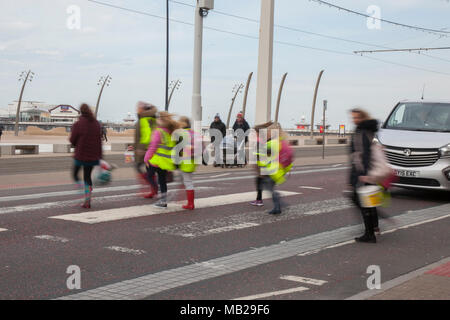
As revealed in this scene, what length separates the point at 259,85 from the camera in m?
23.3

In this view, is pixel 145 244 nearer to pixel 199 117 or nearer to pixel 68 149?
pixel 199 117

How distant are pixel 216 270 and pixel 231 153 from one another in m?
15.2

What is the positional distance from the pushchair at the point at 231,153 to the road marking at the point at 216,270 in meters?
12.1

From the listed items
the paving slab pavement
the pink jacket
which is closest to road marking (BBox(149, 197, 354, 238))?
the pink jacket

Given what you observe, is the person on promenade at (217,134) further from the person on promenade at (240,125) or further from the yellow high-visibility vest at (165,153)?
the yellow high-visibility vest at (165,153)

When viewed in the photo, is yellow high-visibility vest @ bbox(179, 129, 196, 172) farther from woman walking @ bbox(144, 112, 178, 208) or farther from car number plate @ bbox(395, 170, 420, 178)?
car number plate @ bbox(395, 170, 420, 178)

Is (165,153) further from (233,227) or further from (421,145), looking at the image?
(421,145)

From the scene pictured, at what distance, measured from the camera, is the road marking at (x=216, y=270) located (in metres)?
5.70

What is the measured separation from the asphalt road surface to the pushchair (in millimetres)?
8963

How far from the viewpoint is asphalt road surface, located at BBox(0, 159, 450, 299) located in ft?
19.5

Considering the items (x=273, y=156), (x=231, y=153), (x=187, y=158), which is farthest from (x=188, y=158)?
(x=231, y=153)
